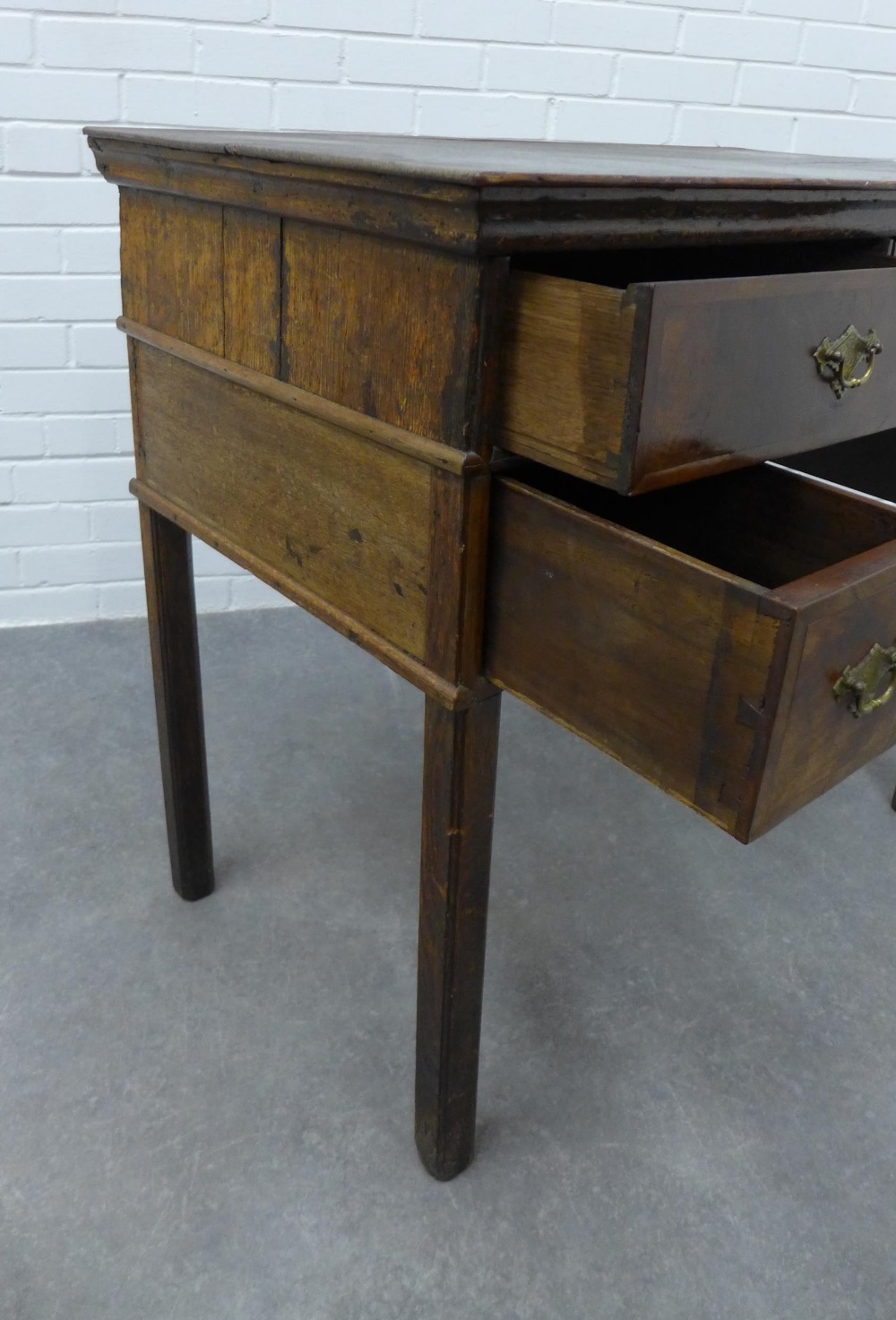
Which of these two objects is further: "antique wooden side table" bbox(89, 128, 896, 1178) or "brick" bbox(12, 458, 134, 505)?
"brick" bbox(12, 458, 134, 505)

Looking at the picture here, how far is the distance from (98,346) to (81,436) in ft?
0.55

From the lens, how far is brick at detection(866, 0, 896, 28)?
2.18m

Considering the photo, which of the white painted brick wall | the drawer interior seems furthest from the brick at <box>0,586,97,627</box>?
the drawer interior

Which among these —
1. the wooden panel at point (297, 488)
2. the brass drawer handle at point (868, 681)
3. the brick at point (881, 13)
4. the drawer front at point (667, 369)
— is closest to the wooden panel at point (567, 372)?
the drawer front at point (667, 369)

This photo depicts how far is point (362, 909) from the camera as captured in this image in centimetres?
148

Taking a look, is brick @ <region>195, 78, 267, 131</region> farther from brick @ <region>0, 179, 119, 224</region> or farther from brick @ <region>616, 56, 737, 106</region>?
brick @ <region>616, 56, 737, 106</region>

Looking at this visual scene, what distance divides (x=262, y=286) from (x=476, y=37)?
1.29 metres

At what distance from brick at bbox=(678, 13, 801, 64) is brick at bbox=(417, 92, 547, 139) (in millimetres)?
315

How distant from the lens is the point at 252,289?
3.28ft

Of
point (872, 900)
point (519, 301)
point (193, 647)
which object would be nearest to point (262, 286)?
point (519, 301)

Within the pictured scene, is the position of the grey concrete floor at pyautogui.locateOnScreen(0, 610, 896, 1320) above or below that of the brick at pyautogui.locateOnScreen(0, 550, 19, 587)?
below

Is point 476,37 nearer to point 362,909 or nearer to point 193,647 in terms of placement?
point 193,647

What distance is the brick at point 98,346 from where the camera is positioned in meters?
2.04

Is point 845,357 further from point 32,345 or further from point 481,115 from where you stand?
point 32,345
